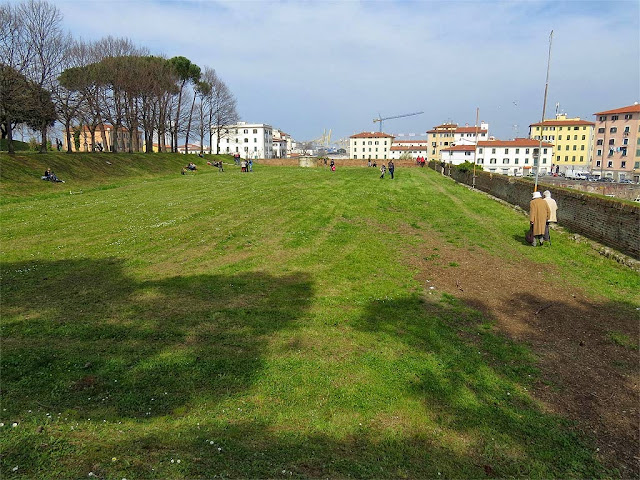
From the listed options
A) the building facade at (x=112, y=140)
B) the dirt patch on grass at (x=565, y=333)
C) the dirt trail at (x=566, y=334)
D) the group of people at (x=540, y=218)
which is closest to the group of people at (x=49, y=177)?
the building facade at (x=112, y=140)

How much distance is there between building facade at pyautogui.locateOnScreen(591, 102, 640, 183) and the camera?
9800cm

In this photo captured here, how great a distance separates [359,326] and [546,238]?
9092 millimetres

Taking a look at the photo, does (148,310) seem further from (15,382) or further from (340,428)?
(340,428)

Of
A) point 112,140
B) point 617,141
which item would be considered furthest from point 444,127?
point 112,140

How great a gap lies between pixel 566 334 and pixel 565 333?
4 cm

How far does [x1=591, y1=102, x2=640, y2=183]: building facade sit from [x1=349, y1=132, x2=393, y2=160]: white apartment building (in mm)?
59964

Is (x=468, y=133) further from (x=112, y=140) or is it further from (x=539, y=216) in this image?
(x=539, y=216)

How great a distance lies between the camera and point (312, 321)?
6625 mm

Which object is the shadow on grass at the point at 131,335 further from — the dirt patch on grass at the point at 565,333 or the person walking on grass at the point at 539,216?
the person walking on grass at the point at 539,216

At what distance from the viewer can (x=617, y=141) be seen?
334 feet

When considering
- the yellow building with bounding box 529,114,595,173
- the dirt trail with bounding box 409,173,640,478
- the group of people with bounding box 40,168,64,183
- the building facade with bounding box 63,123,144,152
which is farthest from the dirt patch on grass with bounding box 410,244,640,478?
the yellow building with bounding box 529,114,595,173

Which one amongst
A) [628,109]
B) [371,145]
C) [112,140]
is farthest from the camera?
[371,145]

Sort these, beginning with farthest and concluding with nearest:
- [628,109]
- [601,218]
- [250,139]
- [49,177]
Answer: [250,139], [628,109], [49,177], [601,218]

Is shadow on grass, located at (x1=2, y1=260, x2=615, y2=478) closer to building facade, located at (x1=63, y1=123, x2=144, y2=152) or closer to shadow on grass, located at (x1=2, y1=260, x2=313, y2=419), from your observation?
shadow on grass, located at (x1=2, y1=260, x2=313, y2=419)
